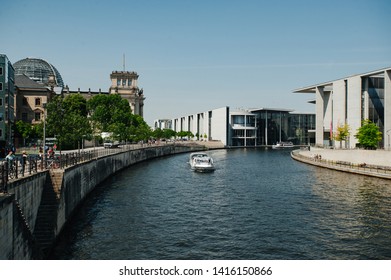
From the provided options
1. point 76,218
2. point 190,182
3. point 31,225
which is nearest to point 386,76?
point 190,182

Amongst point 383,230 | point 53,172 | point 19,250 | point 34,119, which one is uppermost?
point 34,119

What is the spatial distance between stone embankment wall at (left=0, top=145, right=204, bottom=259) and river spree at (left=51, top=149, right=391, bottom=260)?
1.64 m

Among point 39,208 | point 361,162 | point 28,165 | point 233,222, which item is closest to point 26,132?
point 28,165

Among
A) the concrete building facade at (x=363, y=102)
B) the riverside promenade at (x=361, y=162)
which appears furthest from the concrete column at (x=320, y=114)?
the riverside promenade at (x=361, y=162)

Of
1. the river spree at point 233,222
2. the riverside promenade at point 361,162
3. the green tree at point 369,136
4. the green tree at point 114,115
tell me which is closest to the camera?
the river spree at point 233,222

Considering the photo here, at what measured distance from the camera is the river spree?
91.8 ft

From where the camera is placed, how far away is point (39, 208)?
29062 mm

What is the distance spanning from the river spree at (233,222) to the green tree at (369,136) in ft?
144

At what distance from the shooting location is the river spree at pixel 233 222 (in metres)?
28.0

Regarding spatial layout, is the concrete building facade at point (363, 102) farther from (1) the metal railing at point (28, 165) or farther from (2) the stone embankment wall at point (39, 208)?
(2) the stone embankment wall at point (39, 208)

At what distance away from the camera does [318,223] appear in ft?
117
